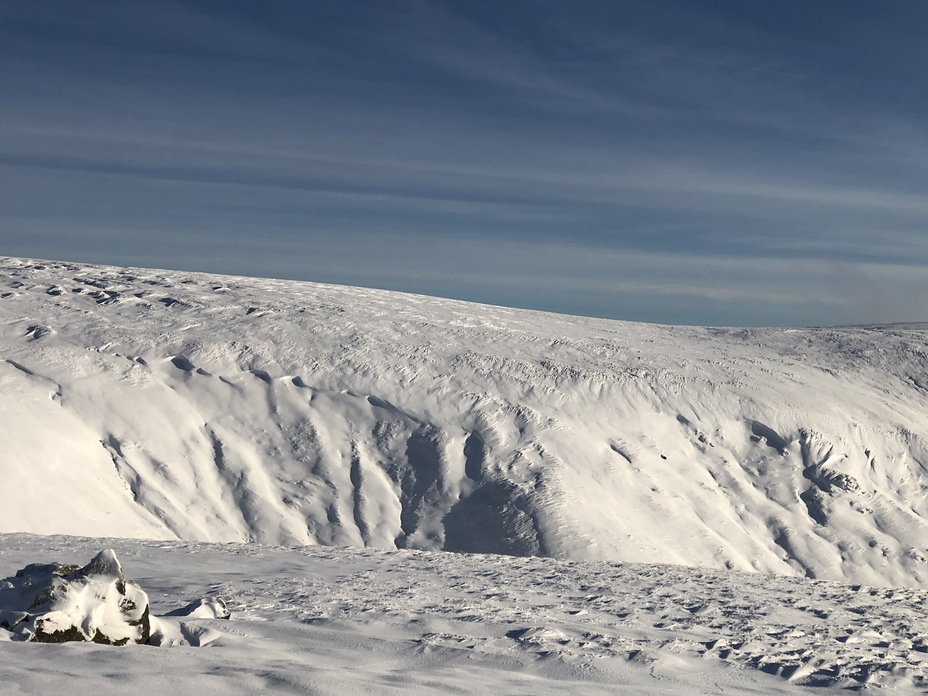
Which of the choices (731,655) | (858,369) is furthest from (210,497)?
(858,369)

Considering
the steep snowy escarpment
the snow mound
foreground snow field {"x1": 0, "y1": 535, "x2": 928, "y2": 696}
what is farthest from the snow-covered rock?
the steep snowy escarpment

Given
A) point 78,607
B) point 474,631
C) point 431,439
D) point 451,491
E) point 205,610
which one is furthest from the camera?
point 431,439

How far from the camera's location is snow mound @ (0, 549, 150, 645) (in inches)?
214

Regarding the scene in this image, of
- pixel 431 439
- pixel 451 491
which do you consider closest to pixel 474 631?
pixel 451 491

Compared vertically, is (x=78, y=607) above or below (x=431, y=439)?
above

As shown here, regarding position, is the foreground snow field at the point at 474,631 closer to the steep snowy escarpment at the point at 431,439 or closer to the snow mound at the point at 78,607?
the snow mound at the point at 78,607

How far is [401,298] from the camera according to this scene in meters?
33.4

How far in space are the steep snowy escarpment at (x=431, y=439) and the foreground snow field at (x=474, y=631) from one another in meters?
6.60

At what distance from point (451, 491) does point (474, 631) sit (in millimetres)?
11940

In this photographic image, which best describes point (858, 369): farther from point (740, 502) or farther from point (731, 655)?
point (731, 655)

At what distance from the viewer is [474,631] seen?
698 centimetres

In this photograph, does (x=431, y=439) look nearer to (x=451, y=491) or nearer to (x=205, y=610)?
(x=451, y=491)

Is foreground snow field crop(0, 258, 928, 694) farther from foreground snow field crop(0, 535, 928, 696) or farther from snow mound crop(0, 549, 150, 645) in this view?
snow mound crop(0, 549, 150, 645)

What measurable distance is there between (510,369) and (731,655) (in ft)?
55.7
